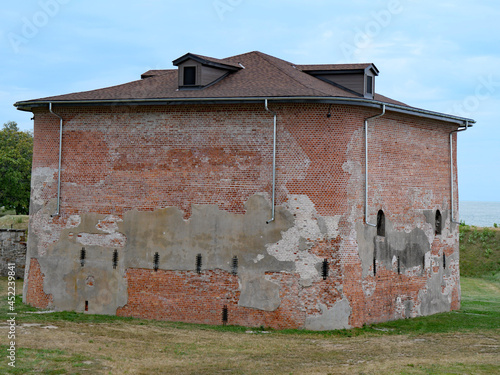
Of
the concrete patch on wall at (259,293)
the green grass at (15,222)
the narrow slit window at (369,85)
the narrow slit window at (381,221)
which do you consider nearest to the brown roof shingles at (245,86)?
the narrow slit window at (369,85)

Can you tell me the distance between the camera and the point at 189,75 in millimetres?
20891

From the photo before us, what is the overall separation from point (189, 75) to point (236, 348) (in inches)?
355

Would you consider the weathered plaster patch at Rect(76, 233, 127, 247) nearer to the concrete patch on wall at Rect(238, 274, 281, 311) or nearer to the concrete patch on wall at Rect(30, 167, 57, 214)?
the concrete patch on wall at Rect(30, 167, 57, 214)

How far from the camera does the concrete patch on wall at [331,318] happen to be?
1842cm

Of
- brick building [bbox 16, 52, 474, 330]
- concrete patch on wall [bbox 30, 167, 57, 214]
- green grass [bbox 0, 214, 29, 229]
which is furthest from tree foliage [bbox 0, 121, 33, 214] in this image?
brick building [bbox 16, 52, 474, 330]

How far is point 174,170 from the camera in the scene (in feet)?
64.5

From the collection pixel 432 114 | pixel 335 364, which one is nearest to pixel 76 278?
pixel 335 364

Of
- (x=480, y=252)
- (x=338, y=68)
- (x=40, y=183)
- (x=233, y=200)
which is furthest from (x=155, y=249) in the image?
(x=480, y=252)

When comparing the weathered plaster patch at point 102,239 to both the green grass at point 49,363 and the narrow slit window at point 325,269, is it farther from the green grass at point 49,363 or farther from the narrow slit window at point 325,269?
the narrow slit window at point 325,269

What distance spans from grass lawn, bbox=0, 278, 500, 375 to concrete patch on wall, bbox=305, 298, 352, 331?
0.29 meters

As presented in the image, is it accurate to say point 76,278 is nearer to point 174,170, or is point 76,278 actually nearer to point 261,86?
point 174,170

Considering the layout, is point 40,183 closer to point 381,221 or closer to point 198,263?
point 198,263

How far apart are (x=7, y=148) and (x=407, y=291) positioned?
42.6 metres

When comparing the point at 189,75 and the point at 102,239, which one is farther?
the point at 189,75
